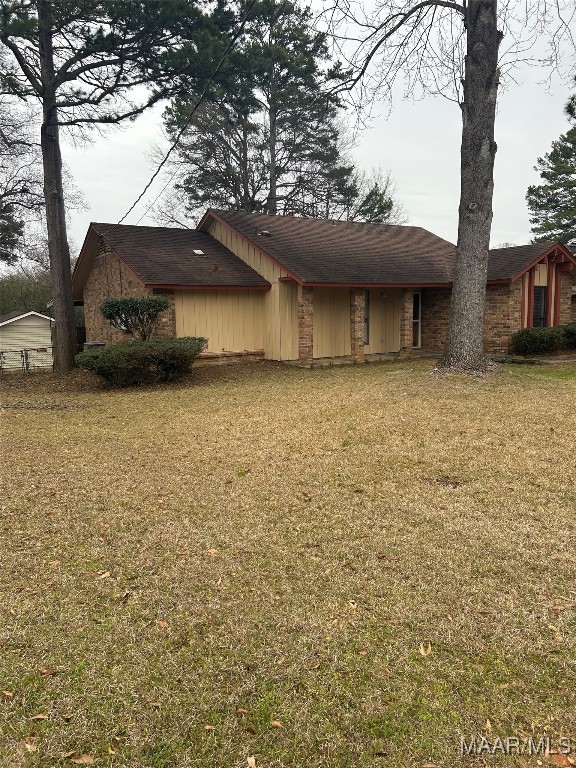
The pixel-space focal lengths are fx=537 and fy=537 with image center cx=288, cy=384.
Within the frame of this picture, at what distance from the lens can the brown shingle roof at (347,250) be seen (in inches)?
613

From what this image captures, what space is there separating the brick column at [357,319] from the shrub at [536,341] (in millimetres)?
4705

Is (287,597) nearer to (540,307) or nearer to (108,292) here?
(108,292)

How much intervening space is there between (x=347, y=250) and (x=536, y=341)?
21.5 ft

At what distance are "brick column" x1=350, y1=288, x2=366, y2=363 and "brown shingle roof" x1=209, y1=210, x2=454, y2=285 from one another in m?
0.53

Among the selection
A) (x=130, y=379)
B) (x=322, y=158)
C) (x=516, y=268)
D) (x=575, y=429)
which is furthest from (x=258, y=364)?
(x=322, y=158)

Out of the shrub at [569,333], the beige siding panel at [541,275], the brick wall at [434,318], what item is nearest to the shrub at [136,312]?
the brick wall at [434,318]

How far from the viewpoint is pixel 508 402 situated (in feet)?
29.9

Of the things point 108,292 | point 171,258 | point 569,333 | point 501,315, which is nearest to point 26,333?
point 108,292

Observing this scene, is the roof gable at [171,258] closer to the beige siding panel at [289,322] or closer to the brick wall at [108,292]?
the brick wall at [108,292]

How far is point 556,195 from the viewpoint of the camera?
104ft

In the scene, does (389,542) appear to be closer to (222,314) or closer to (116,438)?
(116,438)

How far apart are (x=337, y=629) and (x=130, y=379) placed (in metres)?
9.78

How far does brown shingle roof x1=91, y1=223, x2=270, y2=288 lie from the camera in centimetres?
1455

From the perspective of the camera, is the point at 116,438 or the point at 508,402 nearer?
the point at 116,438
